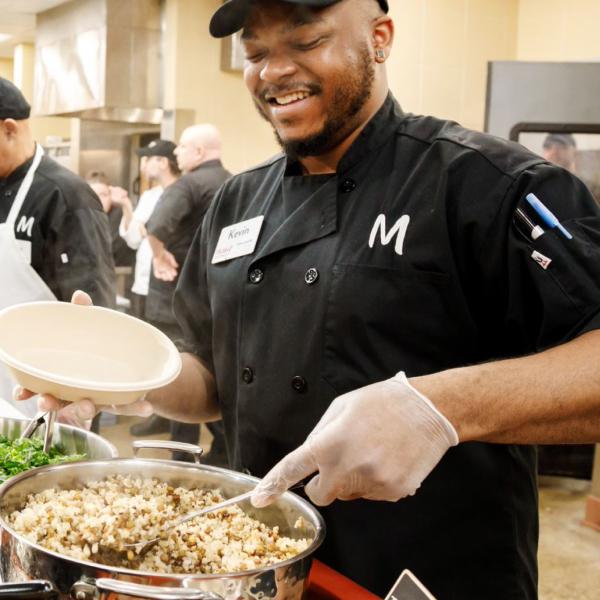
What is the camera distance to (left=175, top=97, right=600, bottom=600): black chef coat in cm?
117

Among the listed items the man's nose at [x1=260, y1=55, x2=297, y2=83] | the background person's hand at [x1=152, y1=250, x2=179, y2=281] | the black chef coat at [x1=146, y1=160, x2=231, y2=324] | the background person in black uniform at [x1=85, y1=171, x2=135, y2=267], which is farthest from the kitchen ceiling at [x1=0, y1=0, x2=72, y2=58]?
the man's nose at [x1=260, y1=55, x2=297, y2=83]

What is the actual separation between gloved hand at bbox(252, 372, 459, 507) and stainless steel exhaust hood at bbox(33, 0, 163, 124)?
4.76 metres

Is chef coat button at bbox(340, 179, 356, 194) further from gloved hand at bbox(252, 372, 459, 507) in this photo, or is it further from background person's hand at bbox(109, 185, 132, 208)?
background person's hand at bbox(109, 185, 132, 208)

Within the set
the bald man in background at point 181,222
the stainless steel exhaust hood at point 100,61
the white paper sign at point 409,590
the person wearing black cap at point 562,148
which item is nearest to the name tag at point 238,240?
the white paper sign at point 409,590

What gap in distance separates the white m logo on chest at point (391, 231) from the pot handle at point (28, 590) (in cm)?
71

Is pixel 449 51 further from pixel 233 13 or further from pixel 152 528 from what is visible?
pixel 152 528

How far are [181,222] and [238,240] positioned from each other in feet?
9.37

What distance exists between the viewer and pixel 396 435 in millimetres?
954

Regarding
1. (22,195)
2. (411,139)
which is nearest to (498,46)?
(22,195)

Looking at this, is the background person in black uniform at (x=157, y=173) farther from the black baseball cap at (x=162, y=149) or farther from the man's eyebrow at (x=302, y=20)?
the man's eyebrow at (x=302, y=20)

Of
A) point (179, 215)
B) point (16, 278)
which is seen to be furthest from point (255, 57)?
point (179, 215)

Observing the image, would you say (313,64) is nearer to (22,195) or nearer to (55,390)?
(55,390)

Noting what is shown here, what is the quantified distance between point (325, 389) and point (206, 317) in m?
0.41

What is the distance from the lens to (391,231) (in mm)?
1251
